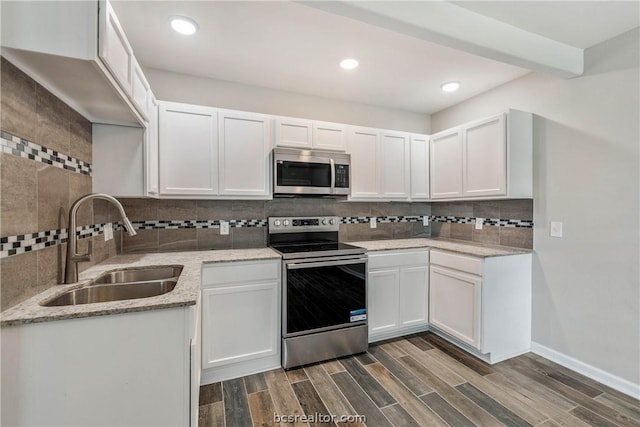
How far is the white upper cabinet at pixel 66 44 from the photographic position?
1.07 m

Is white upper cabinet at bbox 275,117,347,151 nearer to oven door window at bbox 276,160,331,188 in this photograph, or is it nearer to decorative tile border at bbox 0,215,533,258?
oven door window at bbox 276,160,331,188

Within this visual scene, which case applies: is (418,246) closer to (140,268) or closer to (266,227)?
(266,227)

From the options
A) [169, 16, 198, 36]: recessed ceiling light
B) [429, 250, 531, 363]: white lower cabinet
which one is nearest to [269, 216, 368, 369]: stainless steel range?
[429, 250, 531, 363]: white lower cabinet

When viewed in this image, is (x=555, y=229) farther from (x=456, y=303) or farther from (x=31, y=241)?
(x=31, y=241)

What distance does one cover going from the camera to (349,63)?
7.97ft

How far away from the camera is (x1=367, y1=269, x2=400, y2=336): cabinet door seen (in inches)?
104

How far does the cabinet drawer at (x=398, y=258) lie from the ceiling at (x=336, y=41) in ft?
5.42

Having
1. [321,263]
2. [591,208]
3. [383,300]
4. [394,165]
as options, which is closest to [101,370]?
[321,263]

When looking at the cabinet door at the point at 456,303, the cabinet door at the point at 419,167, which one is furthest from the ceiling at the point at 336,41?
the cabinet door at the point at 456,303

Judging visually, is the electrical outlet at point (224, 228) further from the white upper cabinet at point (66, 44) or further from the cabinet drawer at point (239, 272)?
the white upper cabinet at point (66, 44)

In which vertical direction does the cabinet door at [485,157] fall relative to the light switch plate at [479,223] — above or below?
Result: above

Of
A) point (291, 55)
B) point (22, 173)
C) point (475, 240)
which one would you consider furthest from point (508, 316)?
point (22, 173)

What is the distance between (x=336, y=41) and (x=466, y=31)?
2.82ft

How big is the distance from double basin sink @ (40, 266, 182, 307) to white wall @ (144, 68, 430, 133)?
162cm
